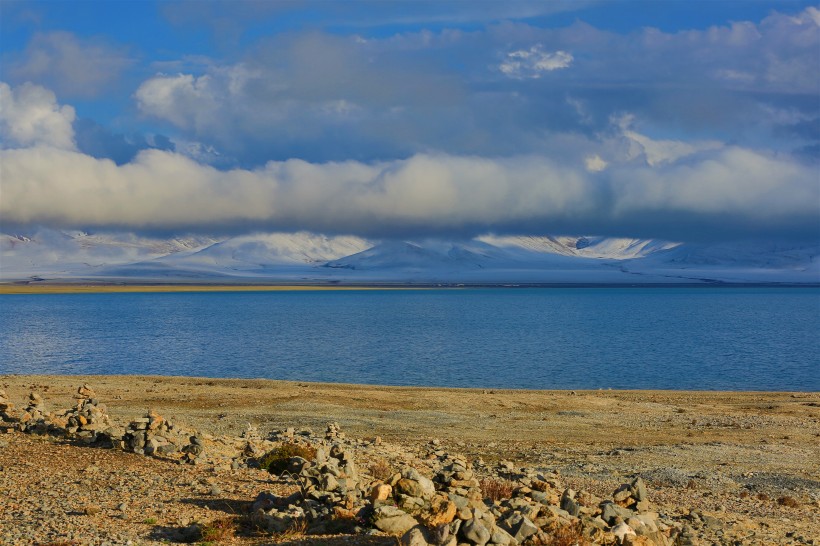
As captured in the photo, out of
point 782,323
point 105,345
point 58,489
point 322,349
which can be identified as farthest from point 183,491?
point 782,323

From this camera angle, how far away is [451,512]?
13078mm

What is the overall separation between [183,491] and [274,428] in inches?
530

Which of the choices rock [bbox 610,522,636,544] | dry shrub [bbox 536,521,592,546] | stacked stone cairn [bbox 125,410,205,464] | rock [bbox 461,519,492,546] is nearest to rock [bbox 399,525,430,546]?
rock [bbox 461,519,492,546]

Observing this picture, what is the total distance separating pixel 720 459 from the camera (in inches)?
1041

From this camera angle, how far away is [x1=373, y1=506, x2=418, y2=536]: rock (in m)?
14.0

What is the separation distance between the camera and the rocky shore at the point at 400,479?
46.9 ft

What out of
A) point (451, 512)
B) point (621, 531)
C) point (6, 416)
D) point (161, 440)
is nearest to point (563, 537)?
point (621, 531)

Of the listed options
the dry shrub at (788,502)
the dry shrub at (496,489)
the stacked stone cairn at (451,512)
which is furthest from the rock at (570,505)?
the dry shrub at (788,502)

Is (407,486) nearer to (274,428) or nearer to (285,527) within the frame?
(285,527)

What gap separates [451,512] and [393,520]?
1.50 metres

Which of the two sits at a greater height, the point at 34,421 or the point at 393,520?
the point at 393,520

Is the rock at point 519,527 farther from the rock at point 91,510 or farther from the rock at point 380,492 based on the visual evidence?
the rock at point 91,510

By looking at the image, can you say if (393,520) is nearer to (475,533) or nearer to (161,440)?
(475,533)

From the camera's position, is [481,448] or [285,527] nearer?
[285,527]
